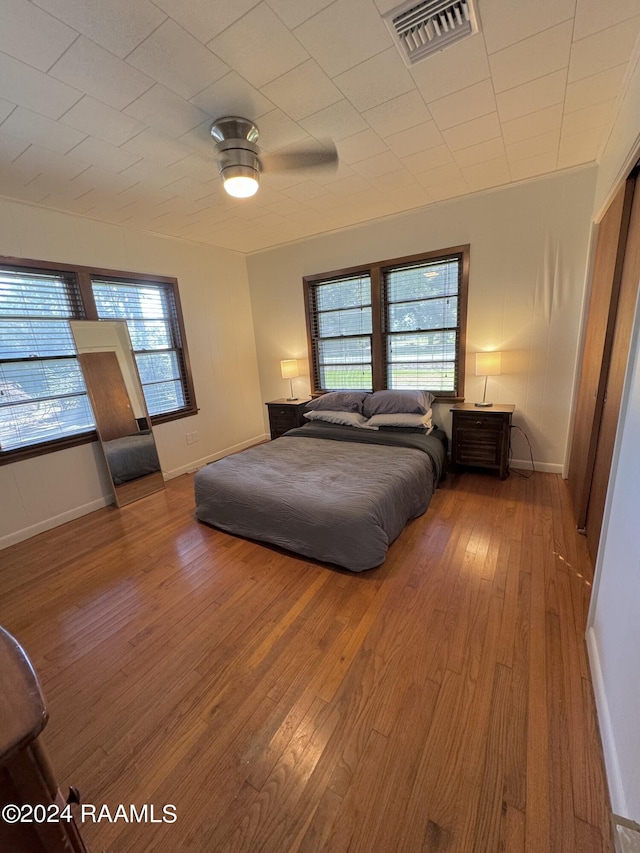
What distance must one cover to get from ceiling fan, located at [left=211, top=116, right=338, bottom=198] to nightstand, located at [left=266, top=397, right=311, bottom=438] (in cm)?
251

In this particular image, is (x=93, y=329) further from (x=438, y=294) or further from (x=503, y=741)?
(x=503, y=741)

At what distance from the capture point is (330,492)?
7.52 ft

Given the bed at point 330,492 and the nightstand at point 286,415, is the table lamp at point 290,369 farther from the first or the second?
the bed at point 330,492

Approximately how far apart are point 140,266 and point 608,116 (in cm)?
404

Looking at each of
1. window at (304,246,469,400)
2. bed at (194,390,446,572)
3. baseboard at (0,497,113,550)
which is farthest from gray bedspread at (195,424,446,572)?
baseboard at (0,497,113,550)

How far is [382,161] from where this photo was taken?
249 cm

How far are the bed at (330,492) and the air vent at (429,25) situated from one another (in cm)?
231

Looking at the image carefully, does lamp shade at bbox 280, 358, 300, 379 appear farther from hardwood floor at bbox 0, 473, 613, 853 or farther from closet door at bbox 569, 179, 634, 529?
closet door at bbox 569, 179, 634, 529

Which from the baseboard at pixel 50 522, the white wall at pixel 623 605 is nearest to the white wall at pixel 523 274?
the white wall at pixel 623 605

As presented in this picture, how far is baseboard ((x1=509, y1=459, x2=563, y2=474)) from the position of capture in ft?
11.1

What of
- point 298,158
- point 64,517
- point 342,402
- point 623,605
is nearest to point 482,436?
point 342,402

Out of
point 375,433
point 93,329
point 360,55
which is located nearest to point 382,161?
point 360,55

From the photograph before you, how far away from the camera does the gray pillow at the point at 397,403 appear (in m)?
3.49

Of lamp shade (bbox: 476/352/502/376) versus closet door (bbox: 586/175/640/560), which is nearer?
closet door (bbox: 586/175/640/560)
